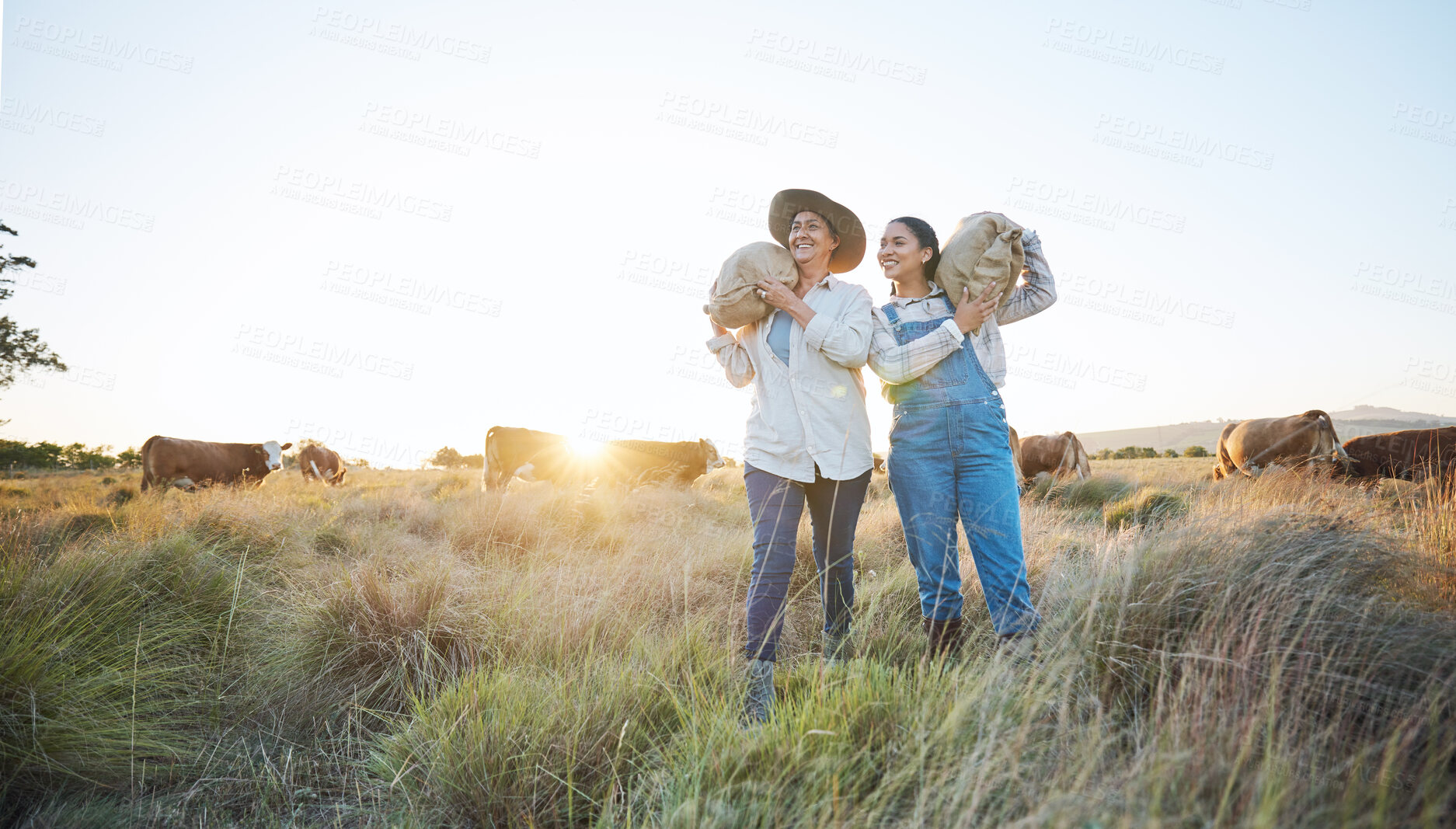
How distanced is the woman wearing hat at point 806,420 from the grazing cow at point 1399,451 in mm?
11554

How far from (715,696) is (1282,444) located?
13.0 m

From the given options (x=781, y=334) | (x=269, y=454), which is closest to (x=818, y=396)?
(x=781, y=334)

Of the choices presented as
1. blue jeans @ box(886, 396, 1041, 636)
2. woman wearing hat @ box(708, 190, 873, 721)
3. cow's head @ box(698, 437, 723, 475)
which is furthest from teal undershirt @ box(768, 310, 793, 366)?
cow's head @ box(698, 437, 723, 475)

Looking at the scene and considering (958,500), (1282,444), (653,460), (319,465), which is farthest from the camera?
(319,465)

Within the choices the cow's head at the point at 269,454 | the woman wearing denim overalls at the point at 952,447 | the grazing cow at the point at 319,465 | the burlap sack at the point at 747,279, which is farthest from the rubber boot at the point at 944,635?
the grazing cow at the point at 319,465

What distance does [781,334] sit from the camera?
2912mm

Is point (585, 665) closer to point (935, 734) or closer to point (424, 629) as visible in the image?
point (424, 629)

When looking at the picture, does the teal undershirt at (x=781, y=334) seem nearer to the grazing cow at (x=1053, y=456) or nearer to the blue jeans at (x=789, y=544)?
A: the blue jeans at (x=789, y=544)

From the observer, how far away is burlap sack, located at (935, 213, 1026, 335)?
2738mm

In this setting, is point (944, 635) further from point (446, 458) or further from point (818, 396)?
point (446, 458)

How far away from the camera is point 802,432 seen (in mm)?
2742

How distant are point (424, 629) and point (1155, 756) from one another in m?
3.14

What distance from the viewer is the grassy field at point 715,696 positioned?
139 cm

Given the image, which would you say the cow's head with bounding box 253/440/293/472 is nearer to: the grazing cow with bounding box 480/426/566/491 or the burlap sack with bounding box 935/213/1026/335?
the grazing cow with bounding box 480/426/566/491
